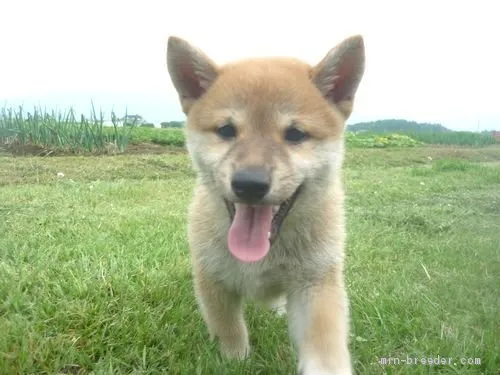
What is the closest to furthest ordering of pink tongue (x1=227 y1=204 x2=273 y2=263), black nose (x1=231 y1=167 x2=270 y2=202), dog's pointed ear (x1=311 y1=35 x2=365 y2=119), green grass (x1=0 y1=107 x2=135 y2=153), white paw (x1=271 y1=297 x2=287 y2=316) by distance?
black nose (x1=231 y1=167 x2=270 y2=202), pink tongue (x1=227 y1=204 x2=273 y2=263), dog's pointed ear (x1=311 y1=35 x2=365 y2=119), white paw (x1=271 y1=297 x2=287 y2=316), green grass (x1=0 y1=107 x2=135 y2=153)

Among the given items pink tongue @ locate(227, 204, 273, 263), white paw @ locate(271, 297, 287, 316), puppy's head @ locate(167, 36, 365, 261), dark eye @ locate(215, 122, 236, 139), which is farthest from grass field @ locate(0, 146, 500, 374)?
dark eye @ locate(215, 122, 236, 139)

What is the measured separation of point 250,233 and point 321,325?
0.34 m

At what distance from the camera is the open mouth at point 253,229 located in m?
1.49

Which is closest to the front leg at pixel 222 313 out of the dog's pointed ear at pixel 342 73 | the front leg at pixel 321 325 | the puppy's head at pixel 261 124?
the front leg at pixel 321 325

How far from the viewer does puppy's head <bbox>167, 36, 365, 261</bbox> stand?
1442mm

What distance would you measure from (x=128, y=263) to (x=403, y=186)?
276 cm

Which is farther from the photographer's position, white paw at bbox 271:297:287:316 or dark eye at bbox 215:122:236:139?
white paw at bbox 271:297:287:316

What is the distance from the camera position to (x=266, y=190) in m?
1.38

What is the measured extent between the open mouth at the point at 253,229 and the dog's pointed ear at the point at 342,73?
0.40 m

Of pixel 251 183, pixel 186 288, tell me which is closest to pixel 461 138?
pixel 186 288

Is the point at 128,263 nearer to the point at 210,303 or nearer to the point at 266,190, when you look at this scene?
the point at 210,303

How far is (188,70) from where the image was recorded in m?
1.74

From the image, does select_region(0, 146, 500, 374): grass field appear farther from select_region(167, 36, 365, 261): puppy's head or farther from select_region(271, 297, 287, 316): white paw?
select_region(167, 36, 365, 261): puppy's head

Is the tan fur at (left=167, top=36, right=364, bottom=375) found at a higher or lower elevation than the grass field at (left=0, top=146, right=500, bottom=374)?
higher
